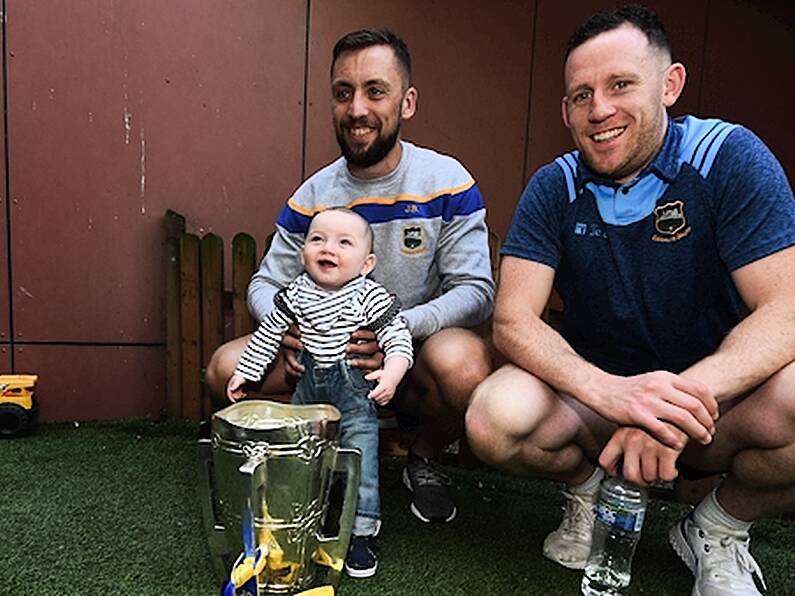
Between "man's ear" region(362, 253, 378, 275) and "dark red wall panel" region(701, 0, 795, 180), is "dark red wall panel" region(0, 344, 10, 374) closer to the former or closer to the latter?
"man's ear" region(362, 253, 378, 275)

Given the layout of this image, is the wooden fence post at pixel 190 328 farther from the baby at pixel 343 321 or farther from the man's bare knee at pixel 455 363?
the man's bare knee at pixel 455 363

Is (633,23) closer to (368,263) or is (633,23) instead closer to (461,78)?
(368,263)

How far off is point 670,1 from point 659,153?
215 cm

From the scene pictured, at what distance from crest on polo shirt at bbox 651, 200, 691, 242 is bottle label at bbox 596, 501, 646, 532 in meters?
0.63

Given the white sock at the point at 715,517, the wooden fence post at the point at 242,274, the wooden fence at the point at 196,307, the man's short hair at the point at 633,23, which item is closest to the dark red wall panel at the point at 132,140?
the wooden fence at the point at 196,307

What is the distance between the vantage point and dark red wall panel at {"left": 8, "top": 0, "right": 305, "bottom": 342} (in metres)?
2.68

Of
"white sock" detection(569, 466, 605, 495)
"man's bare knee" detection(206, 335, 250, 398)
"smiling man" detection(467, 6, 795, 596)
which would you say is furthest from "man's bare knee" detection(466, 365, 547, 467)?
"man's bare knee" detection(206, 335, 250, 398)

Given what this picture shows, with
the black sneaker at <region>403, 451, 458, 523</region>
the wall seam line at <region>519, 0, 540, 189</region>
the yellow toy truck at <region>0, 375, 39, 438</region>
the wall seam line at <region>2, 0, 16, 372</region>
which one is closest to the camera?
the black sneaker at <region>403, 451, 458, 523</region>

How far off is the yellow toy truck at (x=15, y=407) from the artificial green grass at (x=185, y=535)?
0.08 m

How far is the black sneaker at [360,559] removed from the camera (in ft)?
5.04

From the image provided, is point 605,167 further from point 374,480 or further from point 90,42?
point 90,42

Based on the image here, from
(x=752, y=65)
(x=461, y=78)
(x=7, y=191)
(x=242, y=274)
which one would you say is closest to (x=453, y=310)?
(x=242, y=274)

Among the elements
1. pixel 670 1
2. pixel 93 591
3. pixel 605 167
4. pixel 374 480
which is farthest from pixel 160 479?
pixel 670 1

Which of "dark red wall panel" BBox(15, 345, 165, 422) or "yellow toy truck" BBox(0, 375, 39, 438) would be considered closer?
"yellow toy truck" BBox(0, 375, 39, 438)
